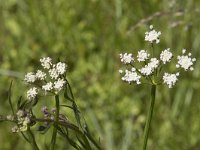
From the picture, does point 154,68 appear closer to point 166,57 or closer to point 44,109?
point 166,57

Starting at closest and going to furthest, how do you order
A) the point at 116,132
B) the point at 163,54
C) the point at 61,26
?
the point at 163,54 → the point at 116,132 → the point at 61,26

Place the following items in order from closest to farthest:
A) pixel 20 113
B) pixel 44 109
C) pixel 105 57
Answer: pixel 20 113, pixel 44 109, pixel 105 57

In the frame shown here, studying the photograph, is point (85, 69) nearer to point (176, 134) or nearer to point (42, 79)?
point (176, 134)

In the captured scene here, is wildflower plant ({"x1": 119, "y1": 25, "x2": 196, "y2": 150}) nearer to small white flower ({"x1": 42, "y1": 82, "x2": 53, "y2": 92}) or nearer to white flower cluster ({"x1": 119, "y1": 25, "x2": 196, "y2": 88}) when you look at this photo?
white flower cluster ({"x1": 119, "y1": 25, "x2": 196, "y2": 88})

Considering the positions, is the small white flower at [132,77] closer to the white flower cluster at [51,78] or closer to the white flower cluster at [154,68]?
the white flower cluster at [154,68]

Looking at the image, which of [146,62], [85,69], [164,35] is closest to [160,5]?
[164,35]

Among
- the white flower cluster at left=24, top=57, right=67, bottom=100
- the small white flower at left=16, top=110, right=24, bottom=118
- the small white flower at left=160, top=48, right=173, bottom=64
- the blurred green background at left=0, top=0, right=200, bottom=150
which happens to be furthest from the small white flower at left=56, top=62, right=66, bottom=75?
the blurred green background at left=0, top=0, right=200, bottom=150

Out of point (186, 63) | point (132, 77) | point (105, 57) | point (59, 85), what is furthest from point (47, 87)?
point (105, 57)

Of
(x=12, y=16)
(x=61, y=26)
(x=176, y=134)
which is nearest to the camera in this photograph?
(x=176, y=134)
